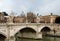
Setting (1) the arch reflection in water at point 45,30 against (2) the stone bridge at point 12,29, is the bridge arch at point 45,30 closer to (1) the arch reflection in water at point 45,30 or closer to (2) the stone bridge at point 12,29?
(1) the arch reflection in water at point 45,30

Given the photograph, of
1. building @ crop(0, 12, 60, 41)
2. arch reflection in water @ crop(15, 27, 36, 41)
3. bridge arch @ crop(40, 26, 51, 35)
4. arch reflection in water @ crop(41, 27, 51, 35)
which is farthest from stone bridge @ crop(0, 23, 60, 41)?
arch reflection in water @ crop(41, 27, 51, 35)

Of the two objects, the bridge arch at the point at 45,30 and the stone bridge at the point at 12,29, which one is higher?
the stone bridge at the point at 12,29

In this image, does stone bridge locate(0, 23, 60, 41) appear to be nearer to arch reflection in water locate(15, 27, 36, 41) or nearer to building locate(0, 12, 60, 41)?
building locate(0, 12, 60, 41)

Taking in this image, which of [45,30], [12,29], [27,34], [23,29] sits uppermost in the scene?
[12,29]

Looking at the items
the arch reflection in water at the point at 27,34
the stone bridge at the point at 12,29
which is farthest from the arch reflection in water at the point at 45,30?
the stone bridge at the point at 12,29

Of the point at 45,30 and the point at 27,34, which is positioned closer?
the point at 27,34

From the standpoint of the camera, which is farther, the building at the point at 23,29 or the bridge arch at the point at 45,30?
the bridge arch at the point at 45,30

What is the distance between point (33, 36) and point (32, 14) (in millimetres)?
22075

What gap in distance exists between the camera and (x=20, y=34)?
27484mm

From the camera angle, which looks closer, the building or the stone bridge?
the stone bridge

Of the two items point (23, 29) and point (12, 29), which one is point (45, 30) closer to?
point (23, 29)

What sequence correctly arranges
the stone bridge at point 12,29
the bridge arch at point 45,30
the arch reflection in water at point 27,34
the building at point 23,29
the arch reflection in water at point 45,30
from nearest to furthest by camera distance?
the stone bridge at point 12,29 → the building at point 23,29 → the arch reflection in water at point 27,34 → the bridge arch at point 45,30 → the arch reflection in water at point 45,30

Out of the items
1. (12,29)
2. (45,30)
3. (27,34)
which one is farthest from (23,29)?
(12,29)

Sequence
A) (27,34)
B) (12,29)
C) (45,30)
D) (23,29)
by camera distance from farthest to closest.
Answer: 1. (45,30)
2. (27,34)
3. (23,29)
4. (12,29)
